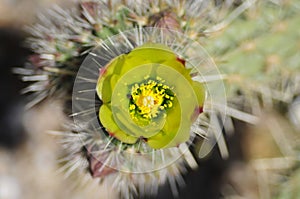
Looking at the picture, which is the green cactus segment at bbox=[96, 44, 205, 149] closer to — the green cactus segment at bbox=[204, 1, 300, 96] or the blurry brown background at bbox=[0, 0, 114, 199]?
the green cactus segment at bbox=[204, 1, 300, 96]

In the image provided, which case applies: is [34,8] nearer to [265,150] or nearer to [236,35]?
[236,35]

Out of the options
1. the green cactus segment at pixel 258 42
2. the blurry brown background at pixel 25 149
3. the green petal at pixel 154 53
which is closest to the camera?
the green petal at pixel 154 53

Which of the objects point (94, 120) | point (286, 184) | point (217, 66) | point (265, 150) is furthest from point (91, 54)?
point (265, 150)

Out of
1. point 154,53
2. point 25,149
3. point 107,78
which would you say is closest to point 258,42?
point 154,53

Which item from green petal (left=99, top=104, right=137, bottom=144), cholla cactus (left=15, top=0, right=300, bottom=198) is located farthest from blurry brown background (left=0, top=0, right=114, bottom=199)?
green petal (left=99, top=104, right=137, bottom=144)

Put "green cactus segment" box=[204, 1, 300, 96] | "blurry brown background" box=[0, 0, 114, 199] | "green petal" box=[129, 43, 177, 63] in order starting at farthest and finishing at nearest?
"blurry brown background" box=[0, 0, 114, 199] < "green cactus segment" box=[204, 1, 300, 96] < "green petal" box=[129, 43, 177, 63]

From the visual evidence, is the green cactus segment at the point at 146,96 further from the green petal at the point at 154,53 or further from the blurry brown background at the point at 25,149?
the blurry brown background at the point at 25,149

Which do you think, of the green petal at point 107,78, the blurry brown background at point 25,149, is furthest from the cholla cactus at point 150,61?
the blurry brown background at point 25,149
